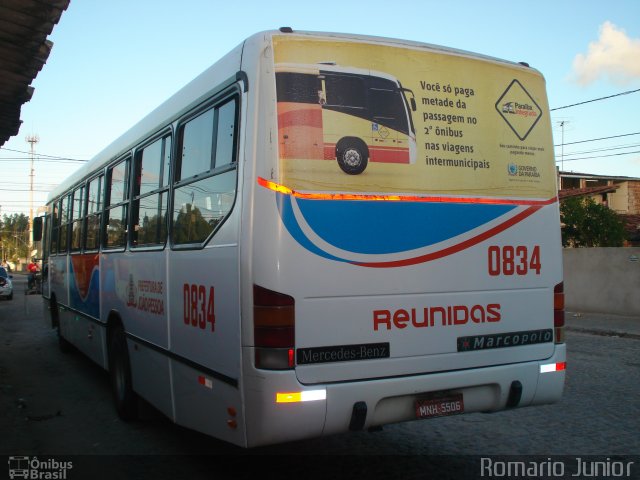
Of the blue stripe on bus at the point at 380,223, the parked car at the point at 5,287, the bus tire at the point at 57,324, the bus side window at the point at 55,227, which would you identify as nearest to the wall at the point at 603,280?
the bus tire at the point at 57,324

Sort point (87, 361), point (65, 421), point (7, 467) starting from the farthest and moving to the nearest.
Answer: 1. point (87, 361)
2. point (65, 421)
3. point (7, 467)

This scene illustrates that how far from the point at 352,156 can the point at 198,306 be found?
155 centimetres

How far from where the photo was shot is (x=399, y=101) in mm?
4387

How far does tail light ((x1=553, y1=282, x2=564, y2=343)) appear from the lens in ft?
16.1

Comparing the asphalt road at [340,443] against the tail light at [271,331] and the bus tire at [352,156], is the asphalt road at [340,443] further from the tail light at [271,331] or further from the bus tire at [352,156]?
the bus tire at [352,156]

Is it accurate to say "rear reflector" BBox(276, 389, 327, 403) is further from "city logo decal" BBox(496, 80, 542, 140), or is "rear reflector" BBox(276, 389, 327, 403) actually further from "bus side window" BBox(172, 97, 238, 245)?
"city logo decal" BBox(496, 80, 542, 140)

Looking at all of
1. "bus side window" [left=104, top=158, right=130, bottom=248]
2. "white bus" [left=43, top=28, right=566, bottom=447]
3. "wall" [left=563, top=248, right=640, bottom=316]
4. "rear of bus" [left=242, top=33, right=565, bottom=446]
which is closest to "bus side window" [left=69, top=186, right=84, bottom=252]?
"bus side window" [left=104, top=158, right=130, bottom=248]

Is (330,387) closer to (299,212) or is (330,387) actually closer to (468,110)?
(299,212)

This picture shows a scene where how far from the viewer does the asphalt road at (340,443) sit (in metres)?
5.25

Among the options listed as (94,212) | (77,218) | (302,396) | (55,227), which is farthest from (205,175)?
(55,227)

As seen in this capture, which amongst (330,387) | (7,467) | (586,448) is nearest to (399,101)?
(330,387)

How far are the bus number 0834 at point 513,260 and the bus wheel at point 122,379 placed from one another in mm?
3934

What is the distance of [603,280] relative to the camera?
59.2ft

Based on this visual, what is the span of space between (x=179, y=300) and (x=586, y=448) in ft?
12.3
